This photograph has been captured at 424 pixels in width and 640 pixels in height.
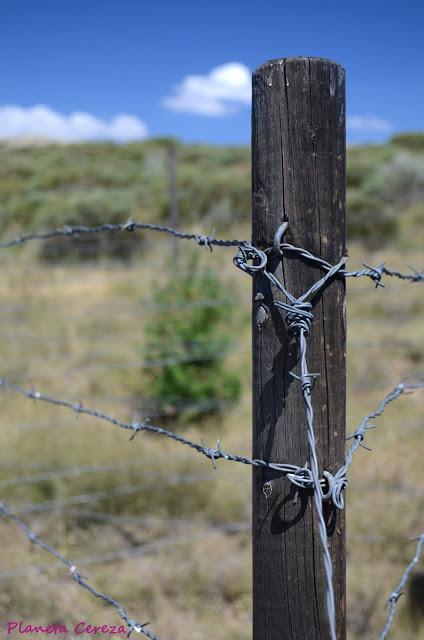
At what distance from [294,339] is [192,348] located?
3.61 metres

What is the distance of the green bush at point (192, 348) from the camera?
469 cm

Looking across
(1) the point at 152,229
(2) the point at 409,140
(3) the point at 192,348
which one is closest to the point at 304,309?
(1) the point at 152,229

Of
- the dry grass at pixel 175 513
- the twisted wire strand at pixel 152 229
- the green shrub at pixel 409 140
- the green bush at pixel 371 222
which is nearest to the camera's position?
the twisted wire strand at pixel 152 229

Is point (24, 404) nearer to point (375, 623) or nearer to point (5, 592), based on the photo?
point (5, 592)

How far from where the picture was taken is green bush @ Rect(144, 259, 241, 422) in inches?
185

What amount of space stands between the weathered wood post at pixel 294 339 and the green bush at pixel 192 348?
3.33m

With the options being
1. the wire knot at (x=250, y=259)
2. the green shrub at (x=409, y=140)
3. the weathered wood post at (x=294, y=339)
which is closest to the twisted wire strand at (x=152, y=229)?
the wire knot at (x=250, y=259)

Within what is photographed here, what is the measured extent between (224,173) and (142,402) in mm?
15704

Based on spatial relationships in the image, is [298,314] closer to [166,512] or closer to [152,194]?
[166,512]

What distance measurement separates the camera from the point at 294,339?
117 cm

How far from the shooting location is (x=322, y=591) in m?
1.21

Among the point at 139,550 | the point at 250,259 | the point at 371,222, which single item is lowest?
the point at 139,550

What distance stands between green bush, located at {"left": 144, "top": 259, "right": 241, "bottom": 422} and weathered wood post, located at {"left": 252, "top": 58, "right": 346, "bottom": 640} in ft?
10.9

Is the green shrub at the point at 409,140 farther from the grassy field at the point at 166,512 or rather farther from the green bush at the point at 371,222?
the grassy field at the point at 166,512
